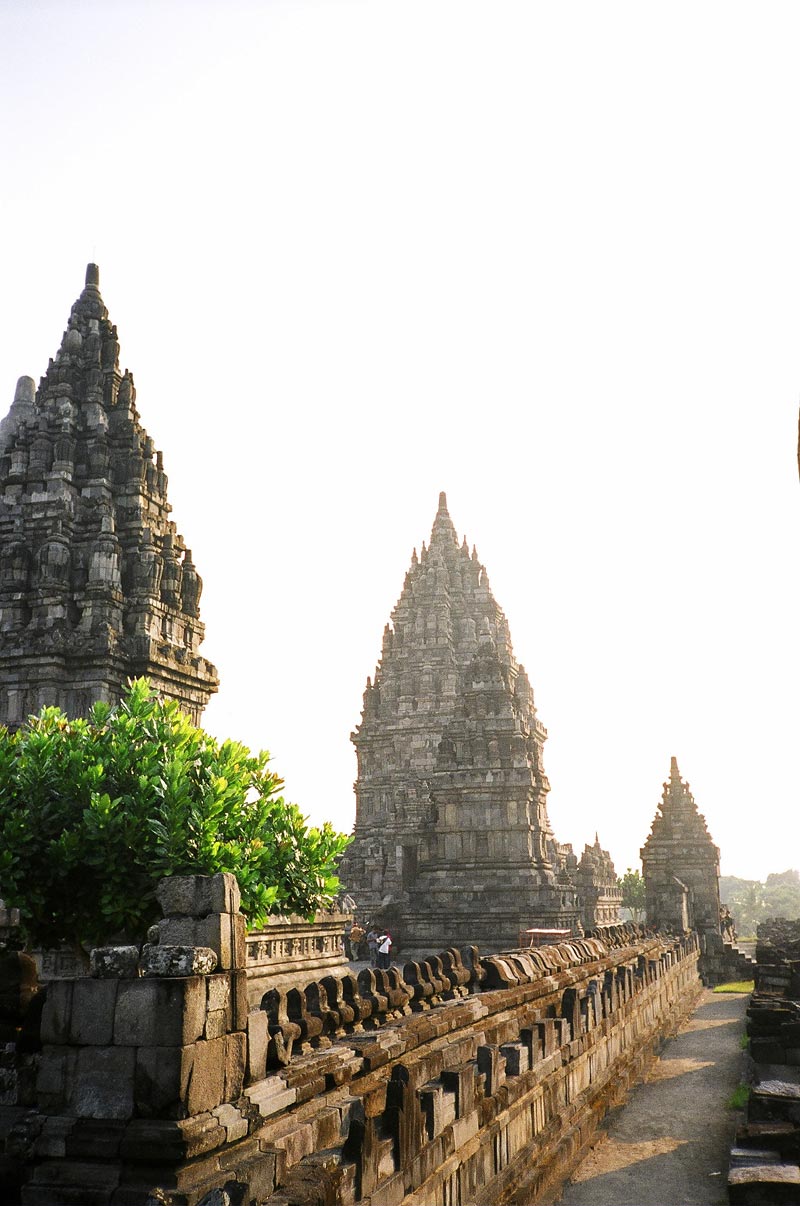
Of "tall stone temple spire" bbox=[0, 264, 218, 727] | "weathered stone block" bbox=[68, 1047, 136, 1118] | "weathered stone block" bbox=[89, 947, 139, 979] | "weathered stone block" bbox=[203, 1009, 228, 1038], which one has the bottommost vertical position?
"weathered stone block" bbox=[68, 1047, 136, 1118]

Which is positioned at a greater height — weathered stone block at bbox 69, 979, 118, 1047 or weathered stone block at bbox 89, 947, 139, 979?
weathered stone block at bbox 89, 947, 139, 979

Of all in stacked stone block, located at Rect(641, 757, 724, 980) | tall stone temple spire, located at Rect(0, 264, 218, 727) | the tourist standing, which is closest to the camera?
tall stone temple spire, located at Rect(0, 264, 218, 727)

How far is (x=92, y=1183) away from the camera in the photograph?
514 cm

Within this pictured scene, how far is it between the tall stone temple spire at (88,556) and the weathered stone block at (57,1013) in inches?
692

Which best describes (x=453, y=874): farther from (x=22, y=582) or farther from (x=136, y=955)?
(x=136, y=955)

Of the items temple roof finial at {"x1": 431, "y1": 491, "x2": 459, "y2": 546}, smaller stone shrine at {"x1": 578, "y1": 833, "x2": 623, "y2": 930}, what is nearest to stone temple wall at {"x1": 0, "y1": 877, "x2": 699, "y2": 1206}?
smaller stone shrine at {"x1": 578, "y1": 833, "x2": 623, "y2": 930}

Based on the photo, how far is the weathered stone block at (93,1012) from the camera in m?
5.50

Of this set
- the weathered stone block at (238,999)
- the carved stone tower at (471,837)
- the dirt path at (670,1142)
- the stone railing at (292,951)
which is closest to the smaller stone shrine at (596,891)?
the carved stone tower at (471,837)

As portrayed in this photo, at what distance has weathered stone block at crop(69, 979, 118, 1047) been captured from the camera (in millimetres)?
5504

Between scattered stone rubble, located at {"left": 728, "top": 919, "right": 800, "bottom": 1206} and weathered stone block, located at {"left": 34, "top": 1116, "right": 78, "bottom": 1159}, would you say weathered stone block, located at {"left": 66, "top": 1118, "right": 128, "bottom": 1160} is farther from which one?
scattered stone rubble, located at {"left": 728, "top": 919, "right": 800, "bottom": 1206}

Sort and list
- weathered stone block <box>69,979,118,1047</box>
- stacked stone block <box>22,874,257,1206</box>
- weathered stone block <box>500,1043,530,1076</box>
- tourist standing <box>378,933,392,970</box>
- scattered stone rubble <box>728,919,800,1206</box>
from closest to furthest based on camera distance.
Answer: stacked stone block <box>22,874,257,1206</box>, weathered stone block <box>69,979,118,1047</box>, scattered stone rubble <box>728,919,800,1206</box>, weathered stone block <box>500,1043,530,1076</box>, tourist standing <box>378,933,392,970</box>

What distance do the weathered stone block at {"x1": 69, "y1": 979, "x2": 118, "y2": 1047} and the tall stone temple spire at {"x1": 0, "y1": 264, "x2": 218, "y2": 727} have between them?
17.7 m

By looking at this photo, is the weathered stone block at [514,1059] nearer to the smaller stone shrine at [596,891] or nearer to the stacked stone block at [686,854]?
the stacked stone block at [686,854]

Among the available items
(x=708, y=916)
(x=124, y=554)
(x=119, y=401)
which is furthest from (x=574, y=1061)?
(x=708, y=916)
